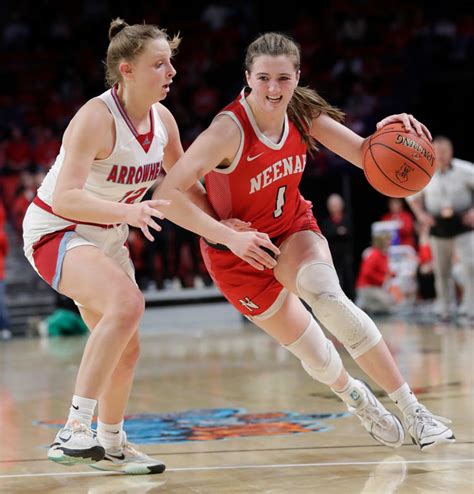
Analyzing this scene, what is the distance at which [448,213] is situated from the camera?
33.5ft

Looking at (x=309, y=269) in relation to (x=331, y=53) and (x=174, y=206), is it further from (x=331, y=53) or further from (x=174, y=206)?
(x=331, y=53)

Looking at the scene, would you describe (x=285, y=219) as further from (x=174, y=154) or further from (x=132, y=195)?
(x=132, y=195)

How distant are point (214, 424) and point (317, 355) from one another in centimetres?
107

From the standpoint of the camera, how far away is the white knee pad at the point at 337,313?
3.88 m

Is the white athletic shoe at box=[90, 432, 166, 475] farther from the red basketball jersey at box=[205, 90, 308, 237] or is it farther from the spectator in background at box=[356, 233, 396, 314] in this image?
the spectator in background at box=[356, 233, 396, 314]

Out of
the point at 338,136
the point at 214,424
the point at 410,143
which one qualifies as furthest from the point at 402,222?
the point at 410,143

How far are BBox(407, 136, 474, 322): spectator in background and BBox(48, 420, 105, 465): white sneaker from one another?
23.2 feet

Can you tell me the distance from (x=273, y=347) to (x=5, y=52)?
419 inches

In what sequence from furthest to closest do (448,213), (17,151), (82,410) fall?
1. (17,151)
2. (448,213)
3. (82,410)

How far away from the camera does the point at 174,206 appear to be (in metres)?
3.79

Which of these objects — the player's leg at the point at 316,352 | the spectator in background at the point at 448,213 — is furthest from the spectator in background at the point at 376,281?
the player's leg at the point at 316,352

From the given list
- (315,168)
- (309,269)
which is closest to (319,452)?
(309,269)

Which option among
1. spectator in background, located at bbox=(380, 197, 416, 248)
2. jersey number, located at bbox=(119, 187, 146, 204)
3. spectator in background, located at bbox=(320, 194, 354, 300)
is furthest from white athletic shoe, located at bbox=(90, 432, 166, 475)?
spectator in background, located at bbox=(380, 197, 416, 248)

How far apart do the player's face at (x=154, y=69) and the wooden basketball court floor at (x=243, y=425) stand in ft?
5.12
